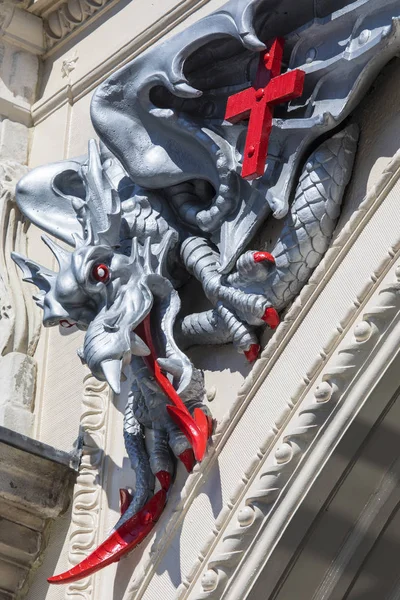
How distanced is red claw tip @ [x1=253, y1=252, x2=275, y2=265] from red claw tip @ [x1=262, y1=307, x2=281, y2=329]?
0.40 feet

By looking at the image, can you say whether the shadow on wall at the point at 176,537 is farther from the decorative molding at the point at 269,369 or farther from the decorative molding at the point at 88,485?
the decorative molding at the point at 88,485

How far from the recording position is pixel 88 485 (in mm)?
4574

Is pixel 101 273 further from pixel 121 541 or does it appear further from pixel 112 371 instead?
pixel 121 541

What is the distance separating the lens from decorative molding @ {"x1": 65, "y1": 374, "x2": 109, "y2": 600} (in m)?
4.48

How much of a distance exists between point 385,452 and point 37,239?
1649 millimetres

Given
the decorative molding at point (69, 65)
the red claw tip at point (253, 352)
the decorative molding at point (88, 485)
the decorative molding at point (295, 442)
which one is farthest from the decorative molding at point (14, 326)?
the decorative molding at point (295, 442)

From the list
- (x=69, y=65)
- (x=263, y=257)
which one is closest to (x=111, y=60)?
(x=69, y=65)

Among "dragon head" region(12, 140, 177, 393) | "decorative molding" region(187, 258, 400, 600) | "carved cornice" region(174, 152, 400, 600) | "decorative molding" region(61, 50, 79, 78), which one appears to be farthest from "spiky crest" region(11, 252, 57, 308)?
"decorative molding" region(61, 50, 79, 78)

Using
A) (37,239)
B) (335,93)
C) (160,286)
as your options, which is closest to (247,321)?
(160,286)

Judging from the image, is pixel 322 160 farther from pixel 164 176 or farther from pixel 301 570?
pixel 301 570

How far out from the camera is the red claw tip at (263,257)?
410cm

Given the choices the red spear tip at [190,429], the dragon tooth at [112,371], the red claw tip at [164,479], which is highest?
the dragon tooth at [112,371]

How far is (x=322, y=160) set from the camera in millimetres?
4086

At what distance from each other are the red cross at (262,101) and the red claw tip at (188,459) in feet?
2.35
